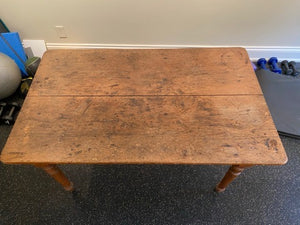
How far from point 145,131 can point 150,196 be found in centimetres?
55

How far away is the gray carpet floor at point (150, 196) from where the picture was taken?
115 centimetres

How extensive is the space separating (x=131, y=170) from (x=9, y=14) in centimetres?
143

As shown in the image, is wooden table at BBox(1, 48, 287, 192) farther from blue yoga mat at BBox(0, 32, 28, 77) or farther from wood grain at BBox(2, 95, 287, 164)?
blue yoga mat at BBox(0, 32, 28, 77)

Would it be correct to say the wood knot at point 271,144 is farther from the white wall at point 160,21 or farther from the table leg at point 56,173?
the white wall at point 160,21

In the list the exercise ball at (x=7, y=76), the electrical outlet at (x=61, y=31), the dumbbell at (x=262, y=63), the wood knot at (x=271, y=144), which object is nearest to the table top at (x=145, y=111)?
the wood knot at (x=271, y=144)

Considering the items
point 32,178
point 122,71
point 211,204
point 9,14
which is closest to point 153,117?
point 122,71

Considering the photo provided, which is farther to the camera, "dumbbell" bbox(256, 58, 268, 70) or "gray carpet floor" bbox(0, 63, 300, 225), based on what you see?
"dumbbell" bbox(256, 58, 268, 70)

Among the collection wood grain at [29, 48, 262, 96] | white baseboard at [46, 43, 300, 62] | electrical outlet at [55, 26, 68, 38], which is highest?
electrical outlet at [55, 26, 68, 38]

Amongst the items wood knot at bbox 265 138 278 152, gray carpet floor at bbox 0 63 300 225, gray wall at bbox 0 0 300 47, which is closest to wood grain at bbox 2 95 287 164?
wood knot at bbox 265 138 278 152

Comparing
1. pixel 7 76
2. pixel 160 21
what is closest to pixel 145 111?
pixel 160 21

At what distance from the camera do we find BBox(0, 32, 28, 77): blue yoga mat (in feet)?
4.99

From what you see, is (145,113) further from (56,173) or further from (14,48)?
(14,48)

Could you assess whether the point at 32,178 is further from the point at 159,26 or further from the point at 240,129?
the point at 159,26

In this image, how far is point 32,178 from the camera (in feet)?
4.17
